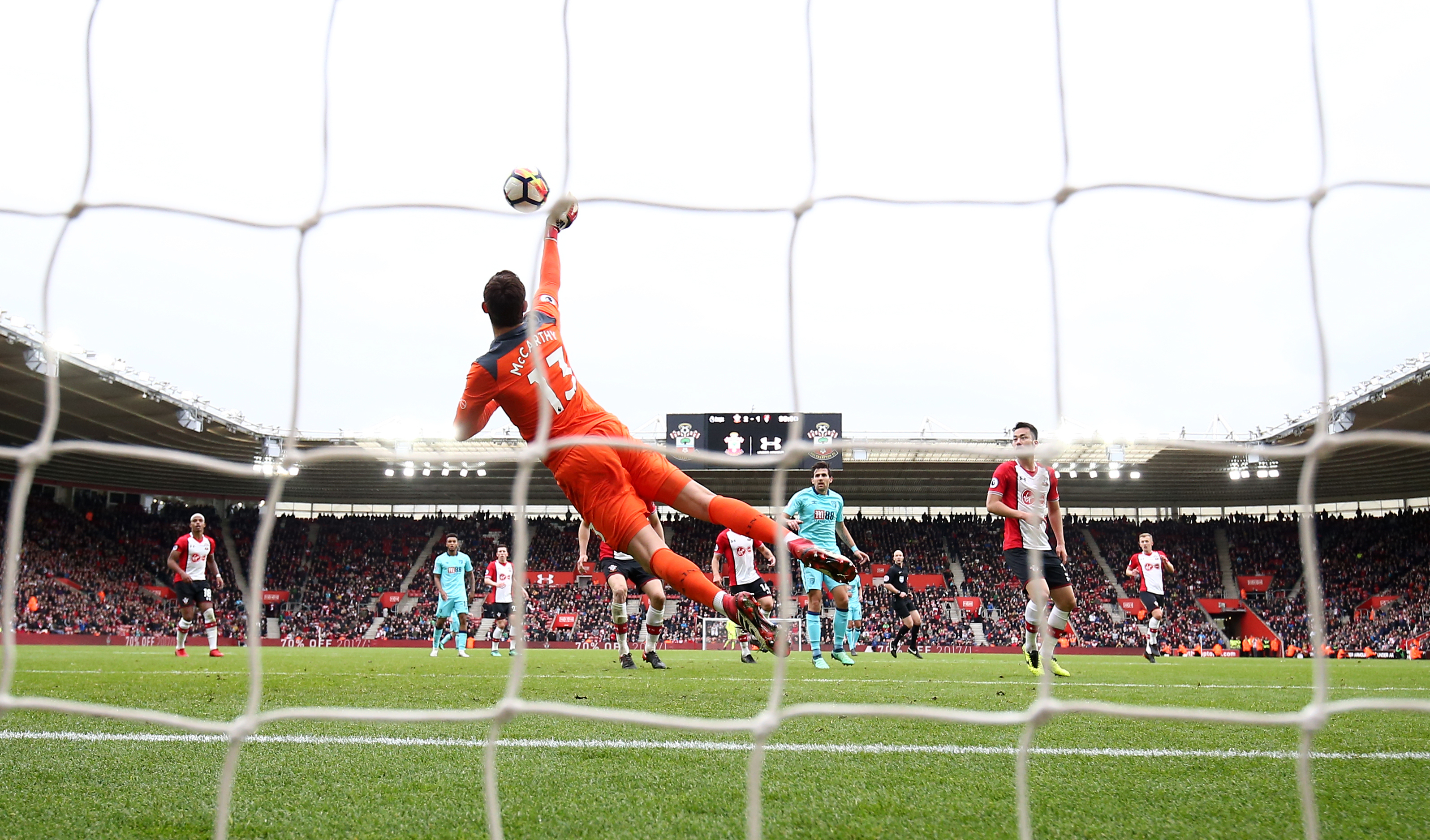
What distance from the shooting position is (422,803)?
2.92 meters

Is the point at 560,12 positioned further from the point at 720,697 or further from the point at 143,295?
the point at 720,697

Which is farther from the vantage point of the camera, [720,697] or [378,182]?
[720,697]

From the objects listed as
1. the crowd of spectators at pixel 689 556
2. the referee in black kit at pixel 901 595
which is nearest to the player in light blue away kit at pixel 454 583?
the referee in black kit at pixel 901 595

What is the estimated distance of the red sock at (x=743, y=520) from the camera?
13.5 feet

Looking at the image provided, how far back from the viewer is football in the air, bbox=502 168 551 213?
4.42 metres

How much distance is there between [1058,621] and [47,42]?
7.70 meters

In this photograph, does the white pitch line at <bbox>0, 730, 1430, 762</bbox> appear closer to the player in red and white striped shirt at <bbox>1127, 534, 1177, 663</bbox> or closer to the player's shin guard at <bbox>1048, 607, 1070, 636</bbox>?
the player's shin guard at <bbox>1048, 607, 1070, 636</bbox>

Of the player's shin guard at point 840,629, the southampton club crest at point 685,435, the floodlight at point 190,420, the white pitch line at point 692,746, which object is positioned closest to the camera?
the white pitch line at point 692,746

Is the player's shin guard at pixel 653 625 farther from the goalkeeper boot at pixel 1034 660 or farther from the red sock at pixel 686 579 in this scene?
the red sock at pixel 686 579

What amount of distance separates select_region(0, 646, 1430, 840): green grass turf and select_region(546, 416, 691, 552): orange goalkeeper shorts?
0.97 meters

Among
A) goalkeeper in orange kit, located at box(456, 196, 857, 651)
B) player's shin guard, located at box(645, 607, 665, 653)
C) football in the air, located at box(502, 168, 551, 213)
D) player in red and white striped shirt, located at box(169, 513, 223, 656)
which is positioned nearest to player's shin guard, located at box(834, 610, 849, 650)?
player's shin guard, located at box(645, 607, 665, 653)

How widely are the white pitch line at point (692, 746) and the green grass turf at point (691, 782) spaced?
5 centimetres

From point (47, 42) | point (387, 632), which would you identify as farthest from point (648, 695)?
point (387, 632)

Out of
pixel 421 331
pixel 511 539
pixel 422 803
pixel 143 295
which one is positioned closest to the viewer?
pixel 422 803
